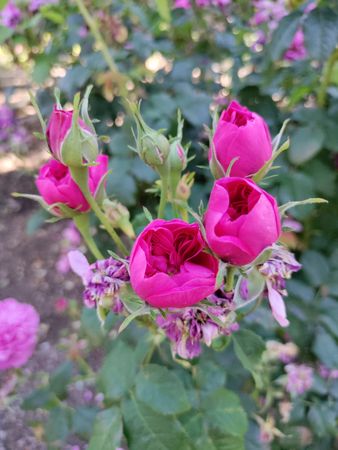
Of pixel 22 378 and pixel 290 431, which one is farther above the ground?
pixel 22 378

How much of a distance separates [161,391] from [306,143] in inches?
22.3

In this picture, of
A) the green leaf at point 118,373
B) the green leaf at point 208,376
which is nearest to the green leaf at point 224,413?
the green leaf at point 208,376

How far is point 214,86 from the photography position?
1438 mm

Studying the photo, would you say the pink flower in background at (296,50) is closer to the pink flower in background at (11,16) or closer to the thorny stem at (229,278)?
the pink flower in background at (11,16)

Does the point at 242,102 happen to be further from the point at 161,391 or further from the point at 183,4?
the point at 161,391

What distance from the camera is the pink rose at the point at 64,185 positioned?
0.57 meters

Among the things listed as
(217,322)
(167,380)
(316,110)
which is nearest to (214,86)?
(316,110)

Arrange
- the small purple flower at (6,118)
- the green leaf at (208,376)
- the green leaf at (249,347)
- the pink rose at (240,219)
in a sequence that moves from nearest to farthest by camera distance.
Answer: the pink rose at (240,219) → the green leaf at (249,347) → the green leaf at (208,376) → the small purple flower at (6,118)

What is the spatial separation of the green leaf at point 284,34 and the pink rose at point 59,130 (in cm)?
57

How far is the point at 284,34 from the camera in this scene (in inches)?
38.0

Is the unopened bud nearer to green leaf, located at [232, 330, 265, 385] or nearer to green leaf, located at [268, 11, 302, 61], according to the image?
green leaf, located at [232, 330, 265, 385]

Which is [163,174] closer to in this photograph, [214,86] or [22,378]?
[22,378]

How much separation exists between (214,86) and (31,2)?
0.52 metres

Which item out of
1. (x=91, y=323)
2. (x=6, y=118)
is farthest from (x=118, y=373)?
(x=6, y=118)
